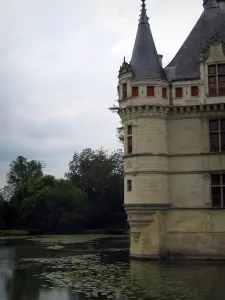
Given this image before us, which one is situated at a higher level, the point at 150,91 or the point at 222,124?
the point at 150,91

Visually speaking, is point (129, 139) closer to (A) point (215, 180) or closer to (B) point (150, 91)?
(B) point (150, 91)

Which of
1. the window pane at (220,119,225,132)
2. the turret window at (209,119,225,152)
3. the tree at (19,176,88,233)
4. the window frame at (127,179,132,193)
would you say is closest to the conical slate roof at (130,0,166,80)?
the turret window at (209,119,225,152)

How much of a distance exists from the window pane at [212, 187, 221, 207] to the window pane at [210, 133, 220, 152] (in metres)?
2.04

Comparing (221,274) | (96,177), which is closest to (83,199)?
(96,177)

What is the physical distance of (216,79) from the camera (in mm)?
25641

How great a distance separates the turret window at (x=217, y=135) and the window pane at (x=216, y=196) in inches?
80.2

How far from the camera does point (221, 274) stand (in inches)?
802

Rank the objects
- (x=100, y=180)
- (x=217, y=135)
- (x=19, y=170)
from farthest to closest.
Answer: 1. (x=19, y=170)
2. (x=100, y=180)
3. (x=217, y=135)

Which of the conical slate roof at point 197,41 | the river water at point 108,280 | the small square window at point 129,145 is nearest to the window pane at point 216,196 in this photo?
the river water at point 108,280

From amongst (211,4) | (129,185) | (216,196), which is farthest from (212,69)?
(129,185)

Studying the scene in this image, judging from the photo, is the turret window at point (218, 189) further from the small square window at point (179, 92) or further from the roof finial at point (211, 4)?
the roof finial at point (211, 4)

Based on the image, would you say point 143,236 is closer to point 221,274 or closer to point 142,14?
point 221,274

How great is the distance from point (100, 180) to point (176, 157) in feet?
142

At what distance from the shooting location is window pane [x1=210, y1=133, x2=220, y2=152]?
83.9 ft
